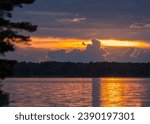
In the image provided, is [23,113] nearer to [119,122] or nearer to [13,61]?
[119,122]

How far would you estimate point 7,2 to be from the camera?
87.4 feet

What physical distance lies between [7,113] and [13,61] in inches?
634

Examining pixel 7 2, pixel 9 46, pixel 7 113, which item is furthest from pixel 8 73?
pixel 7 113

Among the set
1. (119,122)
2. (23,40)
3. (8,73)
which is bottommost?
(119,122)

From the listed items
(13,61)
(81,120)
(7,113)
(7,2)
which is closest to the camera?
(81,120)

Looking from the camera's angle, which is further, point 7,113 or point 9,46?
point 9,46

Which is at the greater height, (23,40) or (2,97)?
(23,40)

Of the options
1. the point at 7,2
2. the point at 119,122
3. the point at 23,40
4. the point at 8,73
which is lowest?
the point at 119,122

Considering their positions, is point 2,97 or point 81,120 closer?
point 81,120

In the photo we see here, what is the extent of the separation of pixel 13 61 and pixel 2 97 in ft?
7.48

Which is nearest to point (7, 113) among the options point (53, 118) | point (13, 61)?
point (53, 118)

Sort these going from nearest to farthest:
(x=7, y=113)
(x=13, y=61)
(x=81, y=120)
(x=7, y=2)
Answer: (x=81, y=120)
(x=7, y=113)
(x=7, y=2)
(x=13, y=61)

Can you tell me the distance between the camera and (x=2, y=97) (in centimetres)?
2759

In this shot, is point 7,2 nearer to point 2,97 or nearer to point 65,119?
point 2,97
